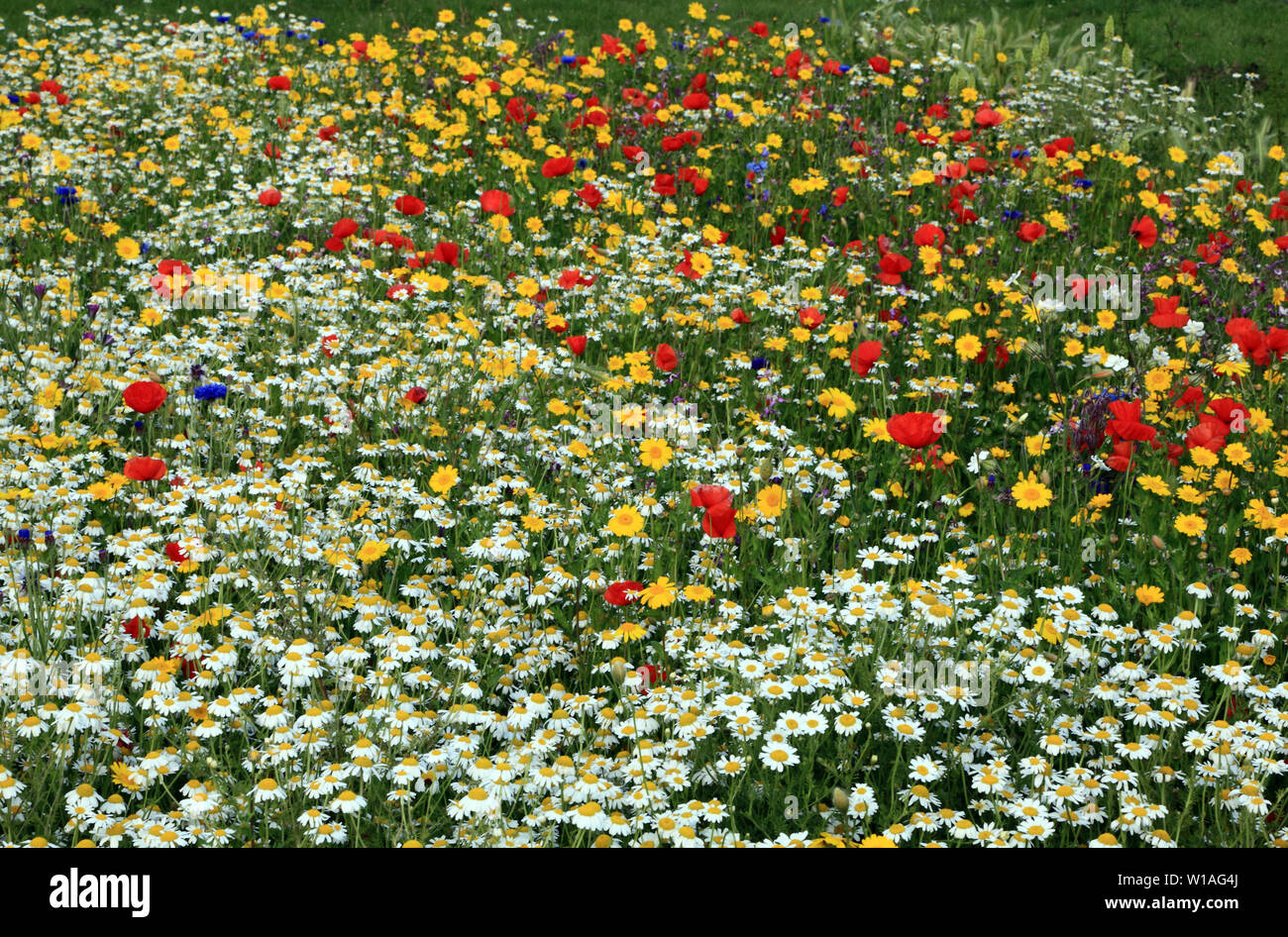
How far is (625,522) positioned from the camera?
367 cm

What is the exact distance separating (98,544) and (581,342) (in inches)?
77.9

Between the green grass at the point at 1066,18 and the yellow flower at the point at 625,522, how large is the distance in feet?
28.6

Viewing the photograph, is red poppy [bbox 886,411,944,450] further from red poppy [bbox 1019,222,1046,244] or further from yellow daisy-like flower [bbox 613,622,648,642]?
red poppy [bbox 1019,222,1046,244]

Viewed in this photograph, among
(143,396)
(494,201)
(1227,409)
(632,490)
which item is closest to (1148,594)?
(1227,409)

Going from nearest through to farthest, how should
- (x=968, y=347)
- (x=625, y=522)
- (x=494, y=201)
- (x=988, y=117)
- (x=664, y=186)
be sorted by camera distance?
(x=625, y=522), (x=968, y=347), (x=494, y=201), (x=664, y=186), (x=988, y=117)

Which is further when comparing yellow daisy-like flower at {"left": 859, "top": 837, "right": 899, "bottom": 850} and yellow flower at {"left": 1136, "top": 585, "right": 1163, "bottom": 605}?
yellow flower at {"left": 1136, "top": 585, "right": 1163, "bottom": 605}

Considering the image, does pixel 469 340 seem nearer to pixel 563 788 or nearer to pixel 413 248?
pixel 413 248

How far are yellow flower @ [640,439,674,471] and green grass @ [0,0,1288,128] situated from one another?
8223 mm

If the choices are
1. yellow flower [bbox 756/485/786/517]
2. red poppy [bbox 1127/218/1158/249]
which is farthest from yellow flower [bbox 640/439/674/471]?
red poppy [bbox 1127/218/1158/249]

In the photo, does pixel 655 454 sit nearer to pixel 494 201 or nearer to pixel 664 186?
pixel 494 201

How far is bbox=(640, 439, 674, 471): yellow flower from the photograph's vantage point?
4094 millimetres

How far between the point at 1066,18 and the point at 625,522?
12.1 meters

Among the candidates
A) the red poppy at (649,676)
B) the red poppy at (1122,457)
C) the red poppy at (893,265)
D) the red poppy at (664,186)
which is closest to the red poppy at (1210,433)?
the red poppy at (1122,457)
